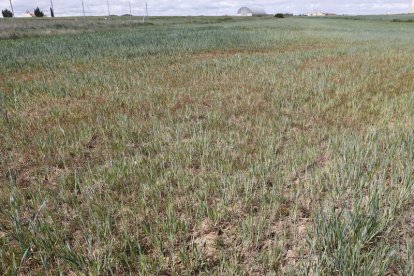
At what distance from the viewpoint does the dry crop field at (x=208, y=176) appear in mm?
2111

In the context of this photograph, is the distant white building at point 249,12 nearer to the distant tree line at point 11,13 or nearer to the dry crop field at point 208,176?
the distant tree line at point 11,13

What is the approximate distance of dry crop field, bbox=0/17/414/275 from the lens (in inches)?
83.1

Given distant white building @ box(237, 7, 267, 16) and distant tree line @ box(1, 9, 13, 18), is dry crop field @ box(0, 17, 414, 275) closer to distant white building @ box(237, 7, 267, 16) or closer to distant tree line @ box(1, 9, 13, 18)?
distant tree line @ box(1, 9, 13, 18)

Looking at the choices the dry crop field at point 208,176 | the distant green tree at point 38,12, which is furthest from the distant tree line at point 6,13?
the dry crop field at point 208,176

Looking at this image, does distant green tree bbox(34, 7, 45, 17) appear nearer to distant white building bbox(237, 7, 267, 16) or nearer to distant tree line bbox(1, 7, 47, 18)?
distant tree line bbox(1, 7, 47, 18)

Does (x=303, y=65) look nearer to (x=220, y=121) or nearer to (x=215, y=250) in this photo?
(x=220, y=121)

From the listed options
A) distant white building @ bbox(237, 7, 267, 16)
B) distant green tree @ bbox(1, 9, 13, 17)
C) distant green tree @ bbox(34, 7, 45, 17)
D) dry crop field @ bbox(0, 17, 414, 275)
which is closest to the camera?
dry crop field @ bbox(0, 17, 414, 275)

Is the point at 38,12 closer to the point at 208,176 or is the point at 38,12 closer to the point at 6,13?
the point at 6,13

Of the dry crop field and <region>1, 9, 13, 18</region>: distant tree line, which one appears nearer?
the dry crop field

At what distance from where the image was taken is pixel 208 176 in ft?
10.5

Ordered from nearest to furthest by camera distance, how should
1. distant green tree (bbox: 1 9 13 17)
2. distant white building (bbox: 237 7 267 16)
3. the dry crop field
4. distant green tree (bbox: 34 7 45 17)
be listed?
the dry crop field, distant green tree (bbox: 1 9 13 17), distant green tree (bbox: 34 7 45 17), distant white building (bbox: 237 7 267 16)

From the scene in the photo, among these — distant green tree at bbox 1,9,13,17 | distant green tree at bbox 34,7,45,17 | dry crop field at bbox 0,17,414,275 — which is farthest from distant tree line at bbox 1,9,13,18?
dry crop field at bbox 0,17,414,275

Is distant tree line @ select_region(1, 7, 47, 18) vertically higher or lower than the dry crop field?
higher

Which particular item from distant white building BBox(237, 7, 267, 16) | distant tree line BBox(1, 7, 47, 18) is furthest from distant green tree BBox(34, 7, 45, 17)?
distant white building BBox(237, 7, 267, 16)
